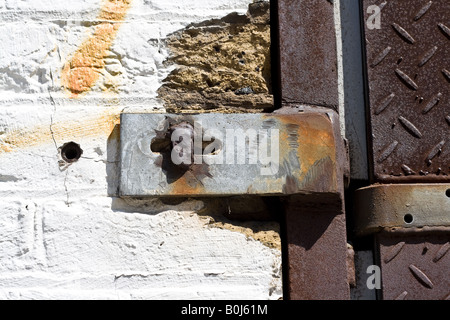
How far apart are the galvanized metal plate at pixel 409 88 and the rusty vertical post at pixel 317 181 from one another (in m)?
0.11

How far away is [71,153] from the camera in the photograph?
1.51 meters

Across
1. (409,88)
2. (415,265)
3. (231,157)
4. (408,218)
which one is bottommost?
(415,265)

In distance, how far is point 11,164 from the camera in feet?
4.89

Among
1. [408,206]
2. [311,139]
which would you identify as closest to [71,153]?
[311,139]

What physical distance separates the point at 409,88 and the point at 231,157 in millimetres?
502

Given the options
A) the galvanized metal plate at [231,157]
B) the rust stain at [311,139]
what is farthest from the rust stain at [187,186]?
the rust stain at [311,139]

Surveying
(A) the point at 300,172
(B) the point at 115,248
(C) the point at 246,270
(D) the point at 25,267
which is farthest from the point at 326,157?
(D) the point at 25,267

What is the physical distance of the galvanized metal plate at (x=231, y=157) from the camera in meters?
1.47

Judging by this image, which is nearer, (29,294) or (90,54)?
(29,294)

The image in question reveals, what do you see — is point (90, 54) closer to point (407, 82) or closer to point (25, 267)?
point (25, 267)

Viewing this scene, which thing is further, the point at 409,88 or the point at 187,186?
the point at 409,88

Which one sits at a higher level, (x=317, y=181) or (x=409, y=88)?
(x=409, y=88)

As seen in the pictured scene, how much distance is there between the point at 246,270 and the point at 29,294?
488 millimetres

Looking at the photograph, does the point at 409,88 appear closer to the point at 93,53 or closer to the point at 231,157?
the point at 231,157
